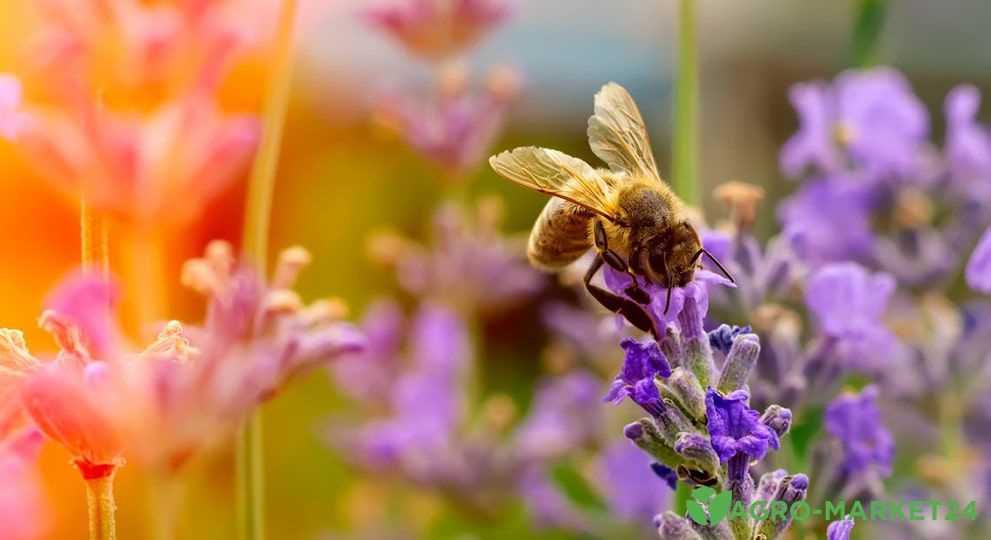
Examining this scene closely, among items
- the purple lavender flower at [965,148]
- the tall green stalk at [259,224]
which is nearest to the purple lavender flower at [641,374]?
the tall green stalk at [259,224]

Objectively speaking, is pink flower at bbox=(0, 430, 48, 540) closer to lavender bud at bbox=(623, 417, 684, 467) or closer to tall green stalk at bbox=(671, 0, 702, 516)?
lavender bud at bbox=(623, 417, 684, 467)

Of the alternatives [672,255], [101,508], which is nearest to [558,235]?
[672,255]

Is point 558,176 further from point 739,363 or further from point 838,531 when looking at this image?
point 838,531

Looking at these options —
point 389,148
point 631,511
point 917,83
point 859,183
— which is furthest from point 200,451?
point 917,83

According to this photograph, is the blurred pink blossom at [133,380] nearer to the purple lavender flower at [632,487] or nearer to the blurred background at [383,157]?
the blurred background at [383,157]

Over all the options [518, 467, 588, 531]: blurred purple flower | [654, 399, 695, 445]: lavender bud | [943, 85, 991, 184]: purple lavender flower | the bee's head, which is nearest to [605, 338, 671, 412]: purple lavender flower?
[654, 399, 695, 445]: lavender bud

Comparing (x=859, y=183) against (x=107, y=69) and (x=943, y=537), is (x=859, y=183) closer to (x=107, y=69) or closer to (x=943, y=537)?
(x=943, y=537)
